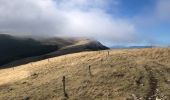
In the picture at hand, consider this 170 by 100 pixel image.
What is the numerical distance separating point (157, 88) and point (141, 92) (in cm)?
353

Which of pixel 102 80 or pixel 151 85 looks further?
pixel 102 80

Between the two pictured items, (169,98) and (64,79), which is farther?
(64,79)

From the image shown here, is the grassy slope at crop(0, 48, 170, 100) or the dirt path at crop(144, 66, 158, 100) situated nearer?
the dirt path at crop(144, 66, 158, 100)

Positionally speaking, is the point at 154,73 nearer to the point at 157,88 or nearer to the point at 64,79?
the point at 157,88

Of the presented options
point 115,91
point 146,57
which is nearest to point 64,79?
point 115,91

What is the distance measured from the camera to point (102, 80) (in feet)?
244

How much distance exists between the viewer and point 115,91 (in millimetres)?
67375

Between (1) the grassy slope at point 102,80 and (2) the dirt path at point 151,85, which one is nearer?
(2) the dirt path at point 151,85

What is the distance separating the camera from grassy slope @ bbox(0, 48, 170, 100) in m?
66.3

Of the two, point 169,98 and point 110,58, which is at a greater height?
point 110,58

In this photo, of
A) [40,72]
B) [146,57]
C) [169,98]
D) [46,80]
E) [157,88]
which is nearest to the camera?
[169,98]

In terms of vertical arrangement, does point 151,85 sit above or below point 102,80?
below

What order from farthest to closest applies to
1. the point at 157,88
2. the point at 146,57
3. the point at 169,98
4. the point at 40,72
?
the point at 146,57 < the point at 40,72 < the point at 157,88 < the point at 169,98

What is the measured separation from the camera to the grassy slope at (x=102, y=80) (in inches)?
2610
